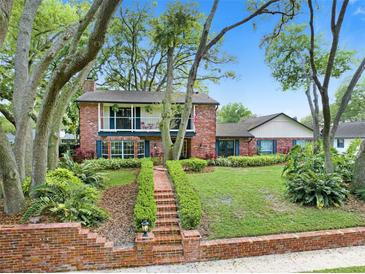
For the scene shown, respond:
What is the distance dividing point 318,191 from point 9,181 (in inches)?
351

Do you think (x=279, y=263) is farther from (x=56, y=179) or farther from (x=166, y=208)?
(x=56, y=179)

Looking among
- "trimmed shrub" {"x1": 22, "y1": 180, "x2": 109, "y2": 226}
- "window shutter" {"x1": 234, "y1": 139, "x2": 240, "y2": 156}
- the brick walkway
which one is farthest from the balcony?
"trimmed shrub" {"x1": 22, "y1": 180, "x2": 109, "y2": 226}

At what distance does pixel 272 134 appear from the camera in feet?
73.8

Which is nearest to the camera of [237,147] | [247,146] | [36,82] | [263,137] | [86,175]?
[36,82]

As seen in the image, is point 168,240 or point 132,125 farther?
point 132,125

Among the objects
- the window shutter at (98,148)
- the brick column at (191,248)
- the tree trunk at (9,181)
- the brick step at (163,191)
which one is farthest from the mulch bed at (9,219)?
the window shutter at (98,148)

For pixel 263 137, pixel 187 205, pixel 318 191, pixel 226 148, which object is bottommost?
pixel 187 205

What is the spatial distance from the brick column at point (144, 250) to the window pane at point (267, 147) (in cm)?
1859

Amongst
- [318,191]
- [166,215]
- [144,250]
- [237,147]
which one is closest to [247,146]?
[237,147]

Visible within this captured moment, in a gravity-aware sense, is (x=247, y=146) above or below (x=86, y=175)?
above

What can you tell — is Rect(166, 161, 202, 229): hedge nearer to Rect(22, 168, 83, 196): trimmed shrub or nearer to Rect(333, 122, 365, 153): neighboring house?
Rect(22, 168, 83, 196): trimmed shrub

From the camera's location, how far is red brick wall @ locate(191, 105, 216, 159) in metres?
18.8

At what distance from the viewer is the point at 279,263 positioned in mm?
5422

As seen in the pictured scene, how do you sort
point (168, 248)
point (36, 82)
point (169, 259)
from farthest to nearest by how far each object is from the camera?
point (36, 82)
point (168, 248)
point (169, 259)
